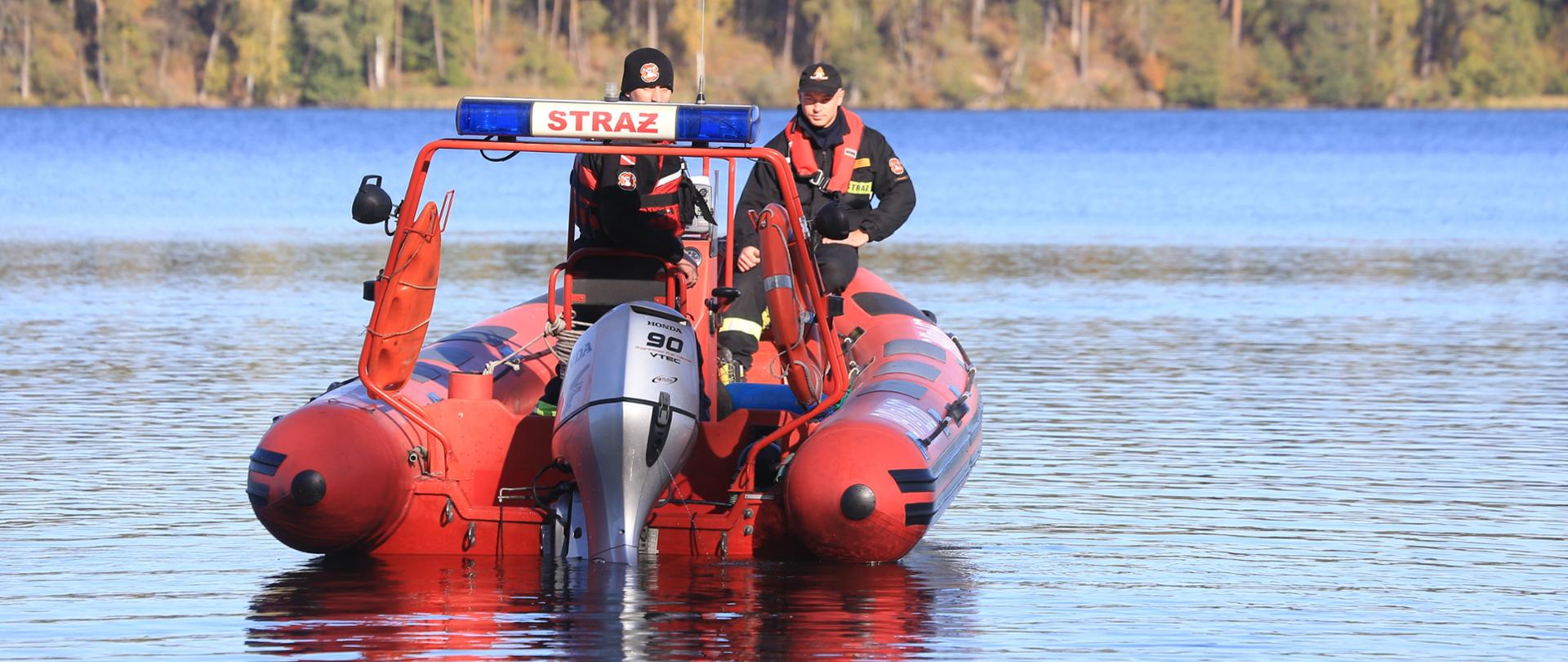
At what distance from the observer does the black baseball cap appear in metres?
9.64

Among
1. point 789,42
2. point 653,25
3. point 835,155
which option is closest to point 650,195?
point 835,155

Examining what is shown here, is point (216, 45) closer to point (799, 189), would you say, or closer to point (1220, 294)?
point (1220, 294)

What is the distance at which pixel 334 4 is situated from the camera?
83688 millimetres

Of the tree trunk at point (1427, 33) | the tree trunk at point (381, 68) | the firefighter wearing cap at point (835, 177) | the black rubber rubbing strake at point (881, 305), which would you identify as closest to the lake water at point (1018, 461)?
the black rubber rubbing strake at point (881, 305)

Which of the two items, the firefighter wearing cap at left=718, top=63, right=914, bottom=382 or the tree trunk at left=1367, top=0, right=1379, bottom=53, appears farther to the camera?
the tree trunk at left=1367, top=0, right=1379, bottom=53

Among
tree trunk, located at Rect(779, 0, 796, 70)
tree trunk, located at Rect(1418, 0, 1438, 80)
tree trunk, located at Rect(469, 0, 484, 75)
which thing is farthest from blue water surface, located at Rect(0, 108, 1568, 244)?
tree trunk, located at Rect(1418, 0, 1438, 80)

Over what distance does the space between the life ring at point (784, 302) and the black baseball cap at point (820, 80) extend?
1440 mm

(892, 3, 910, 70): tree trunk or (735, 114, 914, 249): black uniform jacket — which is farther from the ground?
(735, 114, 914, 249): black uniform jacket

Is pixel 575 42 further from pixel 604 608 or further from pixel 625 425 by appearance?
pixel 604 608

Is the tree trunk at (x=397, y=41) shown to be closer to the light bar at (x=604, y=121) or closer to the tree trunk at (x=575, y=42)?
the tree trunk at (x=575, y=42)

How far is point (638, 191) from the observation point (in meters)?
8.76

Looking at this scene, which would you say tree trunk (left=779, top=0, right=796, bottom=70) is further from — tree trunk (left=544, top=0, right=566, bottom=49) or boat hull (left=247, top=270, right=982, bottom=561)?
boat hull (left=247, top=270, right=982, bottom=561)

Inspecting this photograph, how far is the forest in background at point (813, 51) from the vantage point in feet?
273

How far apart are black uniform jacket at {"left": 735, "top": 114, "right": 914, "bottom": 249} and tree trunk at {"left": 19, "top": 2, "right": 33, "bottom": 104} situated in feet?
248
